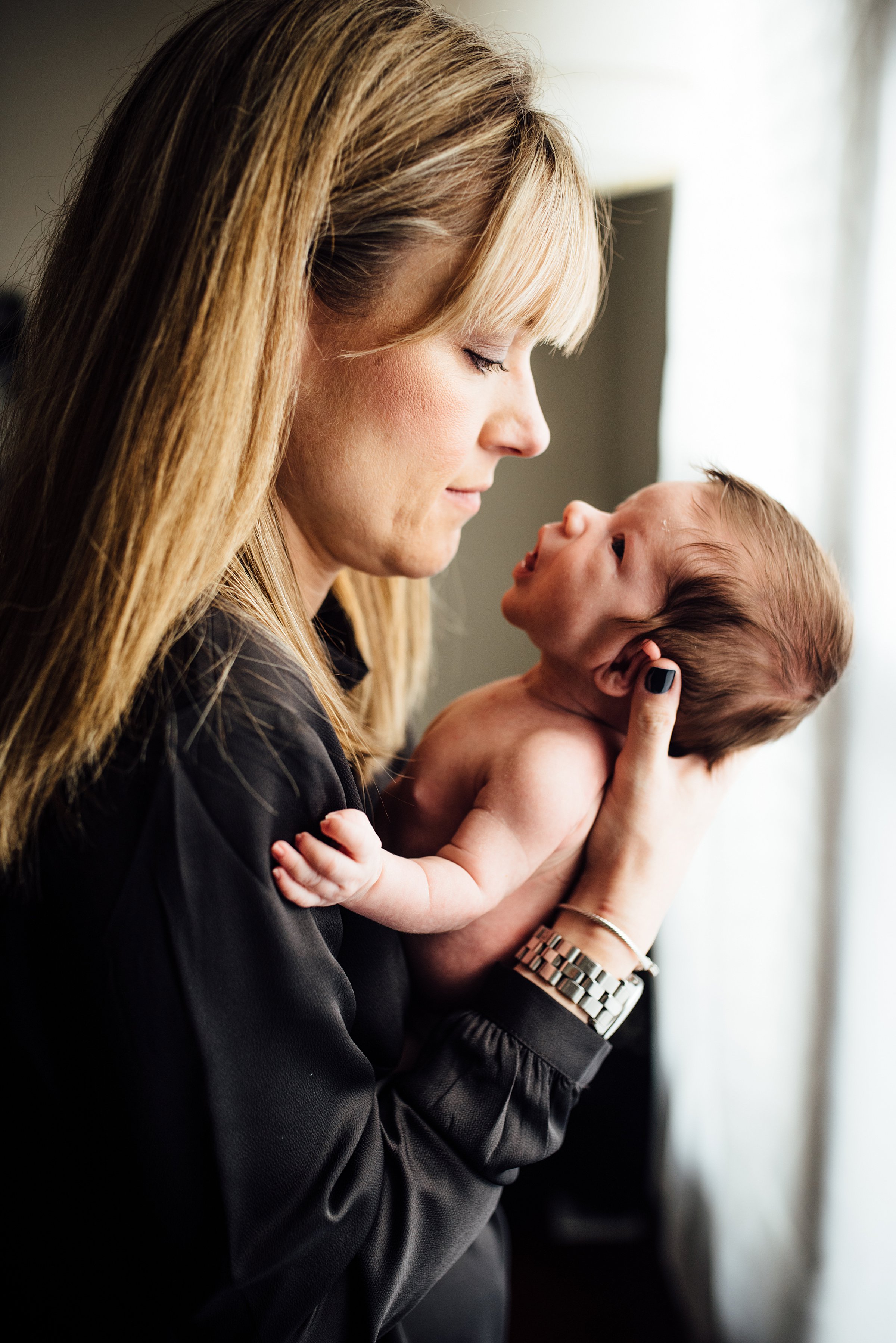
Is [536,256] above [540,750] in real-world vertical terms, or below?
above

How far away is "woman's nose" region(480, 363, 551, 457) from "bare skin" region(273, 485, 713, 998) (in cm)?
17

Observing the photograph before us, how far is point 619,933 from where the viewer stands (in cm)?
90

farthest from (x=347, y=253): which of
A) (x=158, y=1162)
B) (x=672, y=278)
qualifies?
(x=672, y=278)

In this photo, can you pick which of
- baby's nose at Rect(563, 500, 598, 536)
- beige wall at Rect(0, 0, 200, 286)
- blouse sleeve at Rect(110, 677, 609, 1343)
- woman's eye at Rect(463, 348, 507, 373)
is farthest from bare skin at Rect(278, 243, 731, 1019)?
beige wall at Rect(0, 0, 200, 286)

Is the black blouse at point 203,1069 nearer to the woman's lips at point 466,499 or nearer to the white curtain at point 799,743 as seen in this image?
the woman's lips at point 466,499

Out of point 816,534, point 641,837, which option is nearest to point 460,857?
point 641,837

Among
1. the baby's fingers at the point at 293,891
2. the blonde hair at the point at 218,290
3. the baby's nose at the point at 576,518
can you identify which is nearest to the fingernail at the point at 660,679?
the baby's nose at the point at 576,518

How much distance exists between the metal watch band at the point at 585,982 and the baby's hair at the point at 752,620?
33 cm

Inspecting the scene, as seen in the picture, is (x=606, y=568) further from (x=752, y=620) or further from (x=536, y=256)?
(x=536, y=256)

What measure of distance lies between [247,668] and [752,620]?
23.9 inches

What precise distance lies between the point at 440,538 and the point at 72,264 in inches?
19.0

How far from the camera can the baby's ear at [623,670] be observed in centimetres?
102

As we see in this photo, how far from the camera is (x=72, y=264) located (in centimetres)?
84

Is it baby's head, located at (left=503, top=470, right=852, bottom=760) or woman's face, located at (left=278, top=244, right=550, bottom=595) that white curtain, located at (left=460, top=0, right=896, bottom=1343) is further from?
woman's face, located at (left=278, top=244, right=550, bottom=595)
